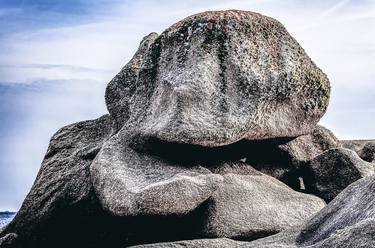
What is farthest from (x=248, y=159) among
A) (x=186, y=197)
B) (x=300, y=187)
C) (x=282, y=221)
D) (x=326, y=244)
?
(x=326, y=244)

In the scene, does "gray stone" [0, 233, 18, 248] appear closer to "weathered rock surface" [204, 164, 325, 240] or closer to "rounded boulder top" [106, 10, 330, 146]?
"rounded boulder top" [106, 10, 330, 146]

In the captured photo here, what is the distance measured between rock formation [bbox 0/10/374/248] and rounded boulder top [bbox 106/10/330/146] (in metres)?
0.02

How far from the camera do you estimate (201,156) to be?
41.7ft

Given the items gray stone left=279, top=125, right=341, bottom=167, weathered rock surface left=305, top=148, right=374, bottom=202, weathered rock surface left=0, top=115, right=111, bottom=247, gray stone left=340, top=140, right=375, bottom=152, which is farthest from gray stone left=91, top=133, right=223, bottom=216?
gray stone left=340, top=140, right=375, bottom=152

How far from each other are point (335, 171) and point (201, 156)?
288 centimetres

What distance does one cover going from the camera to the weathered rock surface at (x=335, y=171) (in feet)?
44.2

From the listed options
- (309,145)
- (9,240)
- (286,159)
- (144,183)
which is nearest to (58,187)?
(9,240)

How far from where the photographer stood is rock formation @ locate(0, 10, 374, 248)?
11.7 m

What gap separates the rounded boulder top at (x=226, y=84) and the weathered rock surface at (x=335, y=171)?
0.77 m

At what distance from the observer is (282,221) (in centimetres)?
1205

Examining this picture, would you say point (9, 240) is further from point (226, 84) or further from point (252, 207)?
point (226, 84)

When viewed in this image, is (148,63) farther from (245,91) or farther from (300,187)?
(300,187)

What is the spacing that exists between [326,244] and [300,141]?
831cm

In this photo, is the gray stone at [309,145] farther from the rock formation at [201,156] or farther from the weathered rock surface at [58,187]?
the weathered rock surface at [58,187]
